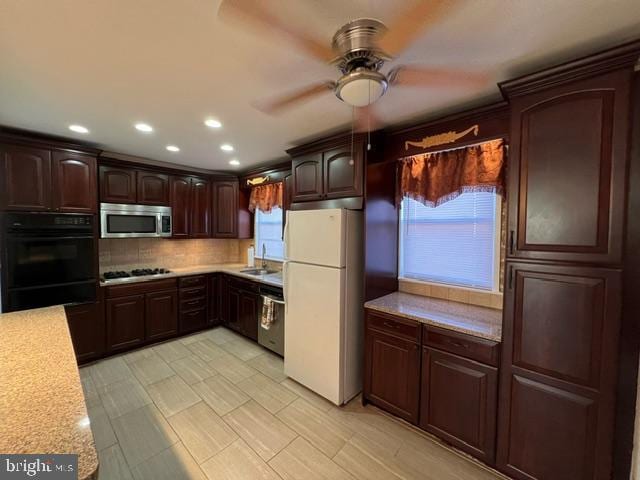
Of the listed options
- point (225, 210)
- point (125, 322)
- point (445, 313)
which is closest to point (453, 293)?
point (445, 313)

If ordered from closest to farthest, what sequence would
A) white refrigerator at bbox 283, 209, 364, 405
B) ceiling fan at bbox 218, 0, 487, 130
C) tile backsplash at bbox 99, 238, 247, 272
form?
ceiling fan at bbox 218, 0, 487, 130
white refrigerator at bbox 283, 209, 364, 405
tile backsplash at bbox 99, 238, 247, 272

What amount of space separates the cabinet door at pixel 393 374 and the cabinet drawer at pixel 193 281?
106 inches

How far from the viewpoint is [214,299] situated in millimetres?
4023

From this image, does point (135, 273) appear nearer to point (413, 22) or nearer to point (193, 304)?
point (193, 304)

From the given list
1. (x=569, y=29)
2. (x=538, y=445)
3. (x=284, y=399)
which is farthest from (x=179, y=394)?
(x=569, y=29)

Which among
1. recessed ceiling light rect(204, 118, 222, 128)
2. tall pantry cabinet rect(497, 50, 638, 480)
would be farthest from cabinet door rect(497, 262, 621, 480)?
recessed ceiling light rect(204, 118, 222, 128)

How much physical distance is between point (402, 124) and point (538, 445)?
237 centimetres

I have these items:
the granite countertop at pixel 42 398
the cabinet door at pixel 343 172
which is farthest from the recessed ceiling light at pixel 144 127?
the granite countertop at pixel 42 398

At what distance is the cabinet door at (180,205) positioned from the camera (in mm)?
3783

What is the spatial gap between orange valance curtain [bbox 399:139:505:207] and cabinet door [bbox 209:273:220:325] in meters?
3.00

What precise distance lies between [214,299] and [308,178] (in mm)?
2497

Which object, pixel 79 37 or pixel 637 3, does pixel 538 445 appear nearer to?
pixel 637 3

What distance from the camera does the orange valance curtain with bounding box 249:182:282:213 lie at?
3871mm

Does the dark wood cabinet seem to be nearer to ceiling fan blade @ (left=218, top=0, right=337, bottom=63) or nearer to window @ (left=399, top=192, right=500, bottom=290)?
window @ (left=399, top=192, right=500, bottom=290)
